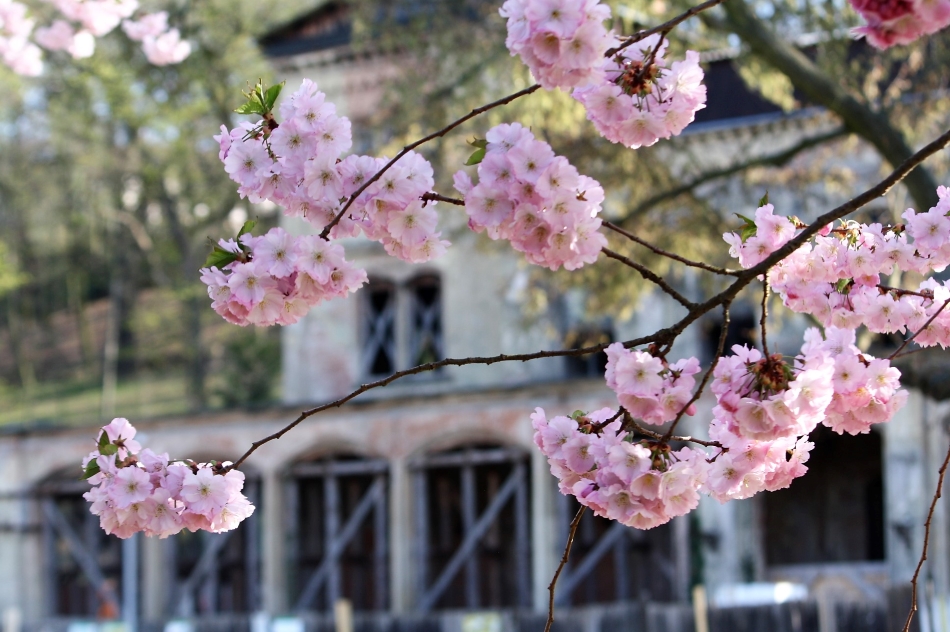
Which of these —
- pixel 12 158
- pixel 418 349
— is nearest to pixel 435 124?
pixel 418 349

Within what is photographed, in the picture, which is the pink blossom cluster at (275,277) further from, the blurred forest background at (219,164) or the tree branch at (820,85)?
the tree branch at (820,85)

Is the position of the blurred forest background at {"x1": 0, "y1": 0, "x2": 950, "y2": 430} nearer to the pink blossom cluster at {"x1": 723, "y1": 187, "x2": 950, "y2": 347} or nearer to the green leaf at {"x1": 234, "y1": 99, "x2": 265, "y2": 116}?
the green leaf at {"x1": 234, "y1": 99, "x2": 265, "y2": 116}

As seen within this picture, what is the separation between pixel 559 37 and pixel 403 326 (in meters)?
22.1

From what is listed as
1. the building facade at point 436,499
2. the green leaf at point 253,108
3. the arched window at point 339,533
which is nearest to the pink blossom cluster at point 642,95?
the green leaf at point 253,108

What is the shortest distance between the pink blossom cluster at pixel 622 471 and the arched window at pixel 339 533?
1799 cm

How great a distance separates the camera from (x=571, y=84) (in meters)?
3.46

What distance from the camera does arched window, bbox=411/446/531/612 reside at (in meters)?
20.9

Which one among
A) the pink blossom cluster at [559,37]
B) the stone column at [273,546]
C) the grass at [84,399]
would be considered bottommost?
the stone column at [273,546]

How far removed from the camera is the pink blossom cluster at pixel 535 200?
11.6ft

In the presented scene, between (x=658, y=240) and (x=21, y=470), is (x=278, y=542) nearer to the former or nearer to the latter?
(x=21, y=470)

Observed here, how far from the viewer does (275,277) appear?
3939 mm

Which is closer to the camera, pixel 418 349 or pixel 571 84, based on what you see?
pixel 571 84

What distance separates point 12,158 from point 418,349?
1947cm

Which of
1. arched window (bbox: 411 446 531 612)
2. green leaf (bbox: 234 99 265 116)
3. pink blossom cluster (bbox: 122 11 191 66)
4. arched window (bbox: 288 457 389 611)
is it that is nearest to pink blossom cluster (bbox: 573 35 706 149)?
green leaf (bbox: 234 99 265 116)
